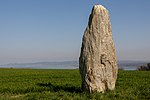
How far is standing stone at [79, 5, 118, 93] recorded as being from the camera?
53.4ft

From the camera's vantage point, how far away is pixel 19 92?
62.7 ft

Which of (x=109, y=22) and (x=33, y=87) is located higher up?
(x=109, y=22)

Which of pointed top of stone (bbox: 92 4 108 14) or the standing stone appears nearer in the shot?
the standing stone

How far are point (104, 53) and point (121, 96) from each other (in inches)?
97.4

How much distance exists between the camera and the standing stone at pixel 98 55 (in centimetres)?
1628

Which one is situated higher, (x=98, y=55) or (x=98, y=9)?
(x=98, y=9)

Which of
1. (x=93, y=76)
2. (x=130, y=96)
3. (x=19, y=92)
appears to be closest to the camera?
(x=130, y=96)

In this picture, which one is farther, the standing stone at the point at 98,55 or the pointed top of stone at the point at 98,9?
the pointed top of stone at the point at 98,9

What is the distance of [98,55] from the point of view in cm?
1639

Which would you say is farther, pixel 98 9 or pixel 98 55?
pixel 98 9

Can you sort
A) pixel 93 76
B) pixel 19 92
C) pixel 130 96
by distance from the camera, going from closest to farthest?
pixel 130 96, pixel 93 76, pixel 19 92

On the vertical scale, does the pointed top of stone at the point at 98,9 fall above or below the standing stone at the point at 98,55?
above

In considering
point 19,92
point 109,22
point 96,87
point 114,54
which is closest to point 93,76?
point 96,87

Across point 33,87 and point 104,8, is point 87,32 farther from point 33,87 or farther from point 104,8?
point 33,87
